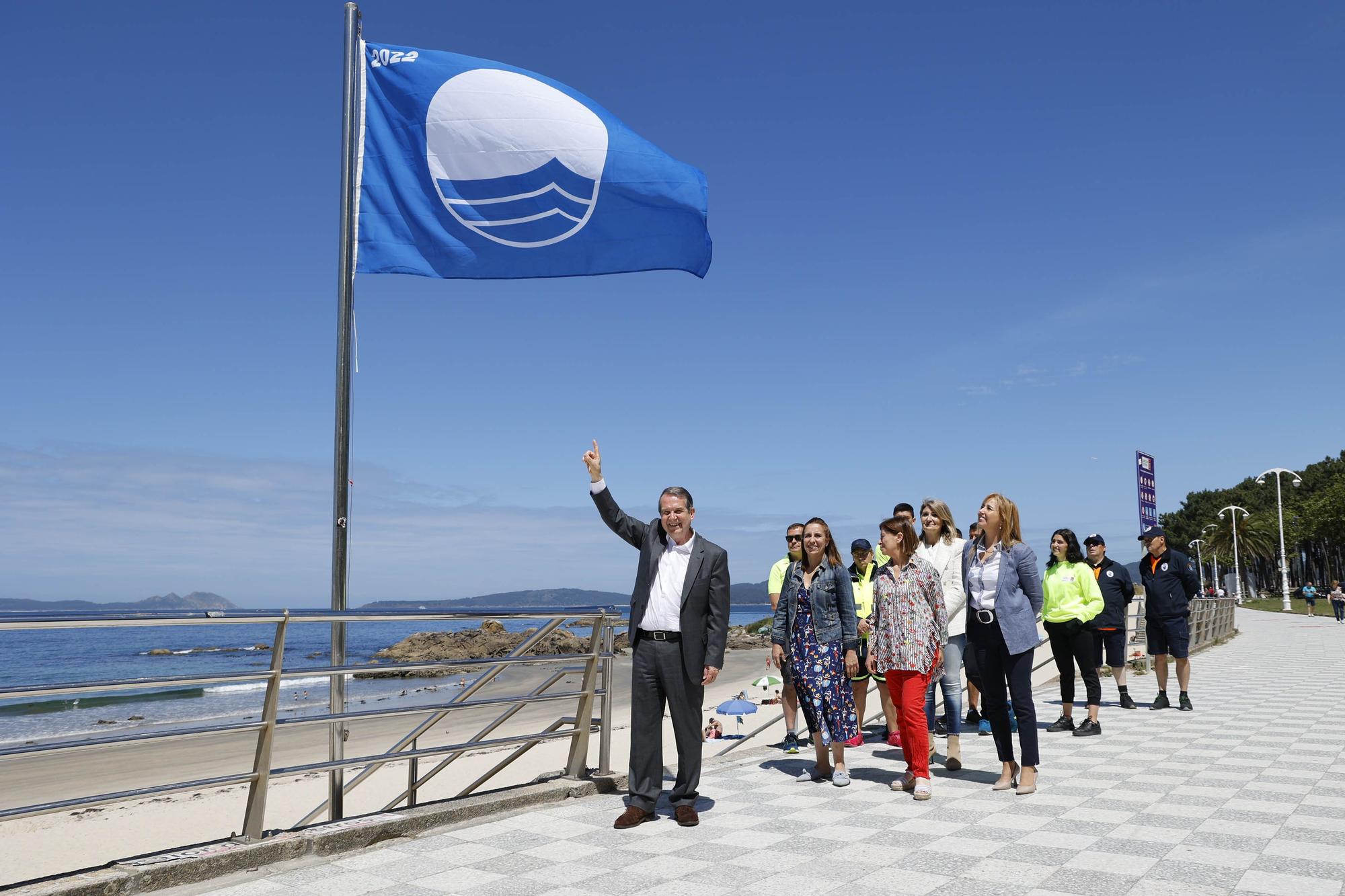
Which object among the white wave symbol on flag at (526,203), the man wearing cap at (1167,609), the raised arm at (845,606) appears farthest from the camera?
the man wearing cap at (1167,609)

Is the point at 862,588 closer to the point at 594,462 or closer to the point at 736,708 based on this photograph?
the point at 594,462

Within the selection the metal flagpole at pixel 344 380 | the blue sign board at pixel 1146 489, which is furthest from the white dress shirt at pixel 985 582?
the blue sign board at pixel 1146 489

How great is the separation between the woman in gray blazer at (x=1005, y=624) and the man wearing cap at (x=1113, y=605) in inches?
181

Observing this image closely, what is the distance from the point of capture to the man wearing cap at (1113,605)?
10.3m

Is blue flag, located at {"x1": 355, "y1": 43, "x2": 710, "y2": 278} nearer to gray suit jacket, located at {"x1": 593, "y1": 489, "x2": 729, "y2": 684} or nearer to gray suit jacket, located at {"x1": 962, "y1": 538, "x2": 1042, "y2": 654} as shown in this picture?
gray suit jacket, located at {"x1": 593, "y1": 489, "x2": 729, "y2": 684}

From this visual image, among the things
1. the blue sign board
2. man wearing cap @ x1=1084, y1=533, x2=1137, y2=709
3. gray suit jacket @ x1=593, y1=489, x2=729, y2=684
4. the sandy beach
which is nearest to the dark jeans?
gray suit jacket @ x1=593, y1=489, x2=729, y2=684

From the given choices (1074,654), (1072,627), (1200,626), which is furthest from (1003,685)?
(1200,626)

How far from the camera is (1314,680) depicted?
1356 centimetres

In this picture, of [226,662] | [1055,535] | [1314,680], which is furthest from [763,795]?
[226,662]

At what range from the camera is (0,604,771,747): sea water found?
10.8 meters

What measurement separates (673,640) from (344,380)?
8.12 feet

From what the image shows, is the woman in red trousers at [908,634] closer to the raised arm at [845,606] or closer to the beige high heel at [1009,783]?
the raised arm at [845,606]

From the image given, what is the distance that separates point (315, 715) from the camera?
15.3 ft

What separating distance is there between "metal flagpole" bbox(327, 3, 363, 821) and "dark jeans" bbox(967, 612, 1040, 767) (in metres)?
3.98
